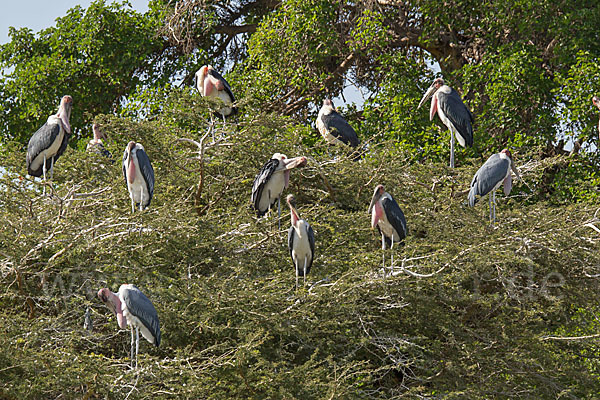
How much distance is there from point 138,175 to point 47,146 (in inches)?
60.8

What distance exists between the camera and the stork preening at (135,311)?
19.9 feet

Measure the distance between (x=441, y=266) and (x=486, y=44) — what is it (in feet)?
19.0

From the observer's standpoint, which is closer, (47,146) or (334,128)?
(47,146)

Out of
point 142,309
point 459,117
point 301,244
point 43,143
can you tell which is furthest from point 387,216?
point 43,143

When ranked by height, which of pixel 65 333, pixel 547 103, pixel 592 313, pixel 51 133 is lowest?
pixel 592 313

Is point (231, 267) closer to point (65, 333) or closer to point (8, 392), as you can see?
point (65, 333)

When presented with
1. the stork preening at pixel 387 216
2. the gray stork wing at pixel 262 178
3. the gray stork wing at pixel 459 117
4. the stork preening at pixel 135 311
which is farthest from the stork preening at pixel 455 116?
the stork preening at pixel 135 311

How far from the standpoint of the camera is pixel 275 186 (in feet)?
25.2

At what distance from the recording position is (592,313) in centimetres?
813

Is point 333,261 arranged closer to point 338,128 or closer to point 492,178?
point 492,178

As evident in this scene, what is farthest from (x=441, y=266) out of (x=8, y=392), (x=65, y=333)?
(x=8, y=392)

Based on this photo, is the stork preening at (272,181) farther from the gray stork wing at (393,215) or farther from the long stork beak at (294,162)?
the gray stork wing at (393,215)

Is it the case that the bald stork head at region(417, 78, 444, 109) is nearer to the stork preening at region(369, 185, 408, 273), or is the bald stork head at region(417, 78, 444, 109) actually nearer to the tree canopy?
the tree canopy

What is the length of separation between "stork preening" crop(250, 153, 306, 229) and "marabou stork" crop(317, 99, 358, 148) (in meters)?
2.41
